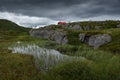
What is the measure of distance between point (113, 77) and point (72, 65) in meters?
3.91

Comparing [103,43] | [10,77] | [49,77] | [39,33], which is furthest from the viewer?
[39,33]

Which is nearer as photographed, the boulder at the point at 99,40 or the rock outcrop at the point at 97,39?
the boulder at the point at 99,40

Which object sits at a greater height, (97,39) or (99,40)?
(97,39)

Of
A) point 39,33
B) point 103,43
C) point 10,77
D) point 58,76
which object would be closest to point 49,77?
point 58,76

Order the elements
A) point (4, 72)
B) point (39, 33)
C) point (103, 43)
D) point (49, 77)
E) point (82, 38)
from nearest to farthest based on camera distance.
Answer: point (49, 77), point (4, 72), point (103, 43), point (82, 38), point (39, 33)

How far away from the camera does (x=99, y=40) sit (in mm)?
65375

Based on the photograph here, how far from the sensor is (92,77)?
1836 cm

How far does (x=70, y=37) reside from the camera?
79.5 meters

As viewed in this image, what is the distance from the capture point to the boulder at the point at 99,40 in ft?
211

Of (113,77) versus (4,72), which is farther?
(4,72)

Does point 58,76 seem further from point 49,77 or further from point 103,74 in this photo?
point 103,74

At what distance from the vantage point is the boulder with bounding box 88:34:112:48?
64.4 m

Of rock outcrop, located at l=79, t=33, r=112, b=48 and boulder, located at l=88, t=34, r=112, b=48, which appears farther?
rock outcrop, located at l=79, t=33, r=112, b=48

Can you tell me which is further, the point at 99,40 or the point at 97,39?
the point at 97,39
